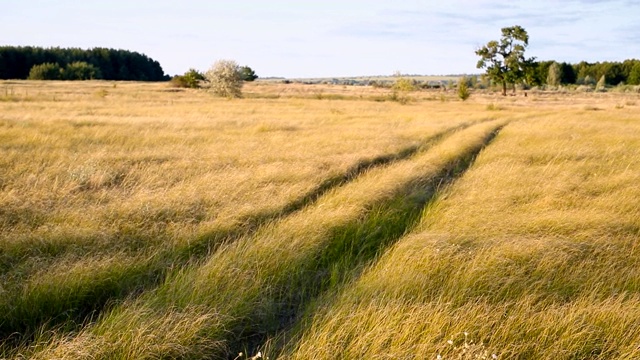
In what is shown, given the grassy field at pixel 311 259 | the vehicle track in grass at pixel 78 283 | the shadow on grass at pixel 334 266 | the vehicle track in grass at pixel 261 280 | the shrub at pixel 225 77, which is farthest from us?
the shrub at pixel 225 77

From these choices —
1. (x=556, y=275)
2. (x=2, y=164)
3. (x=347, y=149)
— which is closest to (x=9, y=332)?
(x=556, y=275)

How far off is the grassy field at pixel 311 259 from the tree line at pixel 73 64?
3392 inches

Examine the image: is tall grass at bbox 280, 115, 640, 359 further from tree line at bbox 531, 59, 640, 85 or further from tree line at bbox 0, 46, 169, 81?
tree line at bbox 531, 59, 640, 85

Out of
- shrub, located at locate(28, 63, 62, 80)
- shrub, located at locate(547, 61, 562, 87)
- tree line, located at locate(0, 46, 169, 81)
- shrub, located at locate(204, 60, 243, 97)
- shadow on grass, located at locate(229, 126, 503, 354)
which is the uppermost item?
tree line, located at locate(0, 46, 169, 81)

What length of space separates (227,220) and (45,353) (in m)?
3.51

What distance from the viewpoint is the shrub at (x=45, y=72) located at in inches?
3194

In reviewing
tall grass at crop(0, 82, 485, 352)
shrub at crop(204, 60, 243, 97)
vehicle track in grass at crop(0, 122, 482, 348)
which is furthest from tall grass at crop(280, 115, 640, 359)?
shrub at crop(204, 60, 243, 97)

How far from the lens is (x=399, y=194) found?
908cm

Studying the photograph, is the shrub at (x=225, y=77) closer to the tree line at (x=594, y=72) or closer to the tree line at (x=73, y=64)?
the tree line at (x=73, y=64)

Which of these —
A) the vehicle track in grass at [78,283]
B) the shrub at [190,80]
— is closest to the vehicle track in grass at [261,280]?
the vehicle track in grass at [78,283]

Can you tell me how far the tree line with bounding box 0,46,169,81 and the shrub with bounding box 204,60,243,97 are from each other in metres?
49.8

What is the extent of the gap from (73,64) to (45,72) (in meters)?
9.75

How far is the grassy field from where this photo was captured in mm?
3973

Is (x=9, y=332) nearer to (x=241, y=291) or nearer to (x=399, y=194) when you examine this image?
(x=241, y=291)
